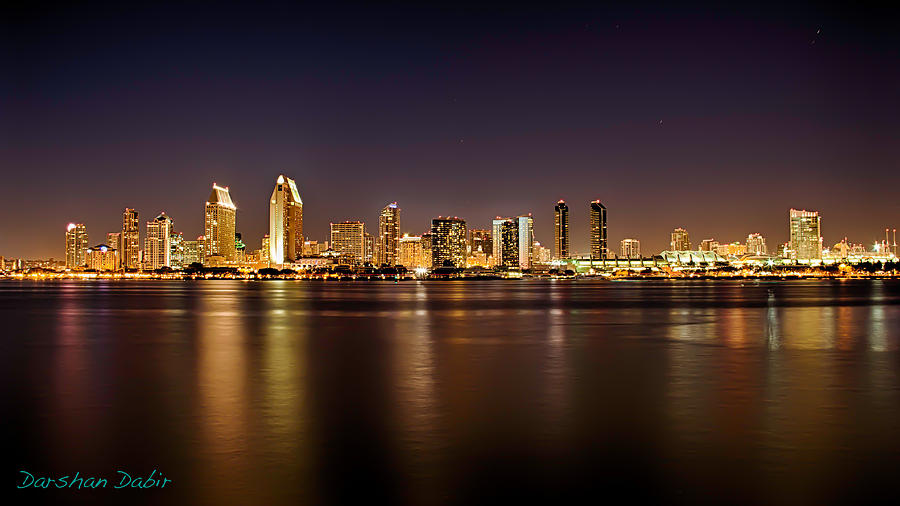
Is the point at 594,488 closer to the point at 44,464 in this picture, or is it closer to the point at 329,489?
the point at 329,489

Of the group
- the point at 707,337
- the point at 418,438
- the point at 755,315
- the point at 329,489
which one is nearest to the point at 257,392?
the point at 418,438

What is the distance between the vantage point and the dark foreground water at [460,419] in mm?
10711

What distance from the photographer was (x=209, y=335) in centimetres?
3650

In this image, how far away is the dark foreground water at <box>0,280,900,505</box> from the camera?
422 inches

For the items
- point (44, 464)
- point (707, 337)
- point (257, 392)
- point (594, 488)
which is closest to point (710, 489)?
point (594, 488)

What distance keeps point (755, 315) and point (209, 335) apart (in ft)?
122

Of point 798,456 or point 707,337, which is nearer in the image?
point 798,456

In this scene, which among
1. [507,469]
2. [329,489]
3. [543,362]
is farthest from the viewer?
[543,362]

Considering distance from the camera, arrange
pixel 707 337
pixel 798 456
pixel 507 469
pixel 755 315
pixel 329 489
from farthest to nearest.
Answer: pixel 755 315
pixel 707 337
pixel 798 456
pixel 507 469
pixel 329 489

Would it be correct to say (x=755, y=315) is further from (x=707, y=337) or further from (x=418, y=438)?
(x=418, y=438)

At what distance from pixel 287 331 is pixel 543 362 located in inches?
711

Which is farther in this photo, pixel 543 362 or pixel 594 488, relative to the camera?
pixel 543 362

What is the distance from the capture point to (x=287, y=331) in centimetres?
3916

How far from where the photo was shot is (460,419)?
1562 cm
